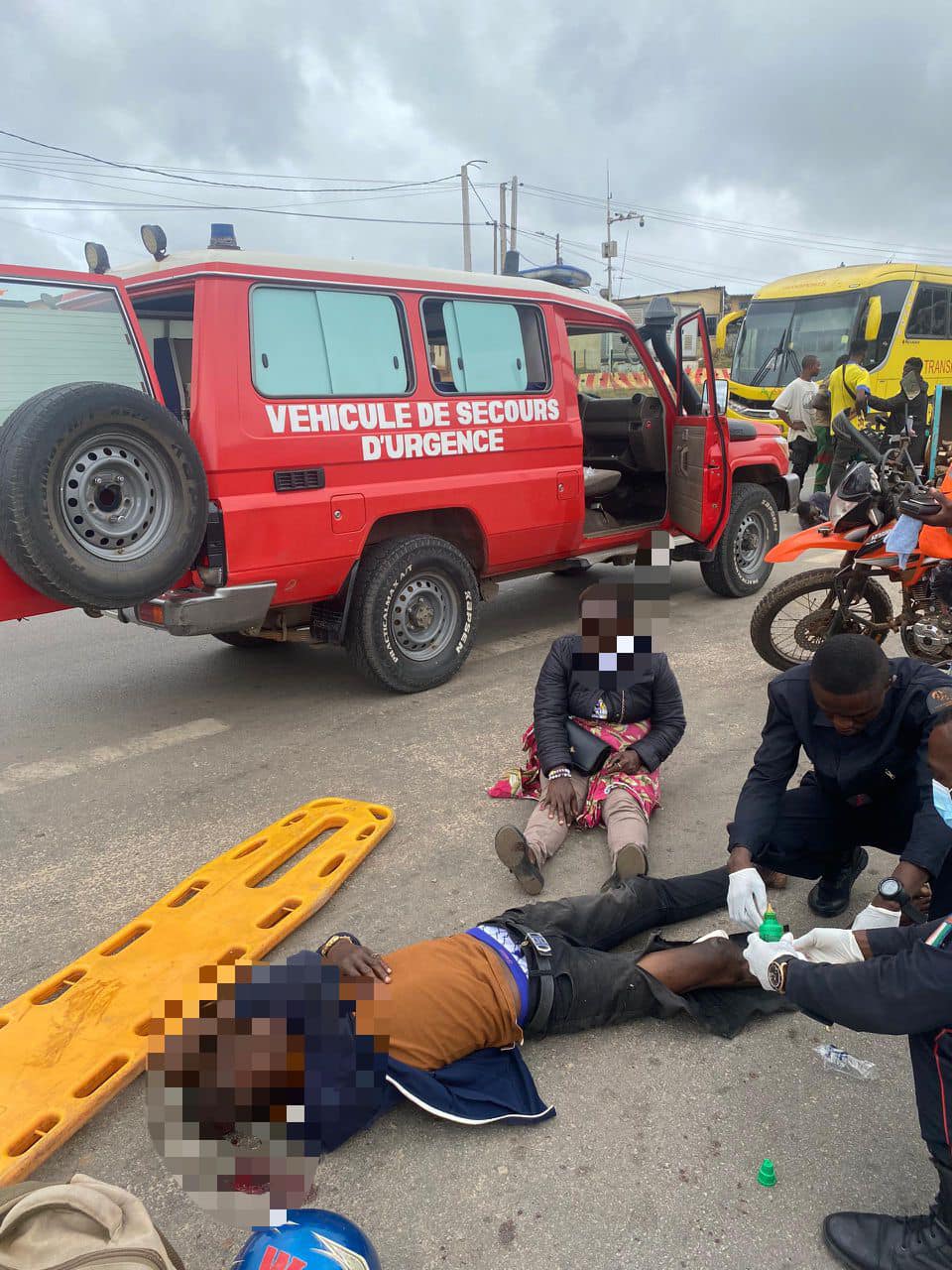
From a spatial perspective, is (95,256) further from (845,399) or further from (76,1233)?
(845,399)

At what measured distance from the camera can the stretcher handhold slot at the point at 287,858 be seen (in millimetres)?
3246

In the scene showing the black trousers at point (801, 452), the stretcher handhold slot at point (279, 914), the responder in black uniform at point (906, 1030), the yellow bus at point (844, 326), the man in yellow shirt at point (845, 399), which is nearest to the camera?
the responder in black uniform at point (906, 1030)

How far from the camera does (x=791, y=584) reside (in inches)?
198

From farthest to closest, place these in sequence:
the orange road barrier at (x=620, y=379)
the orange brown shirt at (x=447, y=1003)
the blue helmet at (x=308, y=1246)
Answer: the orange road barrier at (x=620, y=379), the orange brown shirt at (x=447, y=1003), the blue helmet at (x=308, y=1246)

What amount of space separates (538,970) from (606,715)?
1.35 metres

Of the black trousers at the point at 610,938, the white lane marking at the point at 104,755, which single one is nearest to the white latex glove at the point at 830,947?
the black trousers at the point at 610,938

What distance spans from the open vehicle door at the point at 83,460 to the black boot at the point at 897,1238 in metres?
3.19

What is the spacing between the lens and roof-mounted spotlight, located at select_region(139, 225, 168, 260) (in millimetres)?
4273

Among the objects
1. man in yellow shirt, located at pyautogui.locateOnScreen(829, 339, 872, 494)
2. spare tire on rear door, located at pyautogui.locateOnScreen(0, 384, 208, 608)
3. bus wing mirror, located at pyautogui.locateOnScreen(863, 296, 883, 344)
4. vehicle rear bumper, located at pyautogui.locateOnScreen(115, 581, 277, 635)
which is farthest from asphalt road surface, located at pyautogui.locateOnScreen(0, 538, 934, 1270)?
bus wing mirror, located at pyautogui.locateOnScreen(863, 296, 883, 344)

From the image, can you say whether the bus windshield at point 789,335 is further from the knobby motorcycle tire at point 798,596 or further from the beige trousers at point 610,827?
the beige trousers at point 610,827

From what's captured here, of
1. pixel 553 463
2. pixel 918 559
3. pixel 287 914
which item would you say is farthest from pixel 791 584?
pixel 287 914

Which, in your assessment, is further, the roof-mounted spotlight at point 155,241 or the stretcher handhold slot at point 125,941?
the roof-mounted spotlight at point 155,241

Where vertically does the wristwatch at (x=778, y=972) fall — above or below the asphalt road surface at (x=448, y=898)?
above

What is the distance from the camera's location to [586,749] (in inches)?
139
